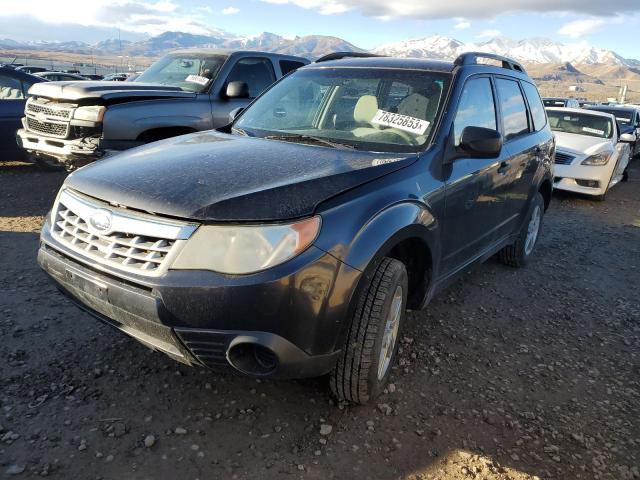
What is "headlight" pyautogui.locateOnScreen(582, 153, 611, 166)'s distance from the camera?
890 cm

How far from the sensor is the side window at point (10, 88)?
797 centimetres

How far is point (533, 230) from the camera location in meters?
5.25

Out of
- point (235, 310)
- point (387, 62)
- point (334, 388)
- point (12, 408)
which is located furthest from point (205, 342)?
point (387, 62)

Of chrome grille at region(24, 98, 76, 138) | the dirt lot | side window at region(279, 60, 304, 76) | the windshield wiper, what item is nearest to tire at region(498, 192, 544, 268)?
the dirt lot

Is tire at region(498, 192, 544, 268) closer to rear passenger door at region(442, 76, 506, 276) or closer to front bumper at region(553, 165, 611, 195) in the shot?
rear passenger door at region(442, 76, 506, 276)

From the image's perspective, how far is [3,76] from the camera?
7980mm

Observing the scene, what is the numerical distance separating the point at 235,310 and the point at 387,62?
235 centimetres

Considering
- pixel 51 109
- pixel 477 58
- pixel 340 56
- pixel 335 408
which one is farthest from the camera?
pixel 51 109

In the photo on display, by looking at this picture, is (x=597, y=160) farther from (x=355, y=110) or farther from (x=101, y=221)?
(x=101, y=221)

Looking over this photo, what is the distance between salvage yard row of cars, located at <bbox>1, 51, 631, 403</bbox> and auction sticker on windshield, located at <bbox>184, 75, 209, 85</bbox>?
3098mm

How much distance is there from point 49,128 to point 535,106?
5389 mm

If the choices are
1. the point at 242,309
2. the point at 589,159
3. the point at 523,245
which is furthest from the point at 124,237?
the point at 589,159

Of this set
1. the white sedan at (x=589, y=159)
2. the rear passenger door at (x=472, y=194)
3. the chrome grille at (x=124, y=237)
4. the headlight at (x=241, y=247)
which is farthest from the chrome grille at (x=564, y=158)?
the chrome grille at (x=124, y=237)

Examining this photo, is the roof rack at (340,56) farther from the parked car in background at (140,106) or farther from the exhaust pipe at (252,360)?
the exhaust pipe at (252,360)
